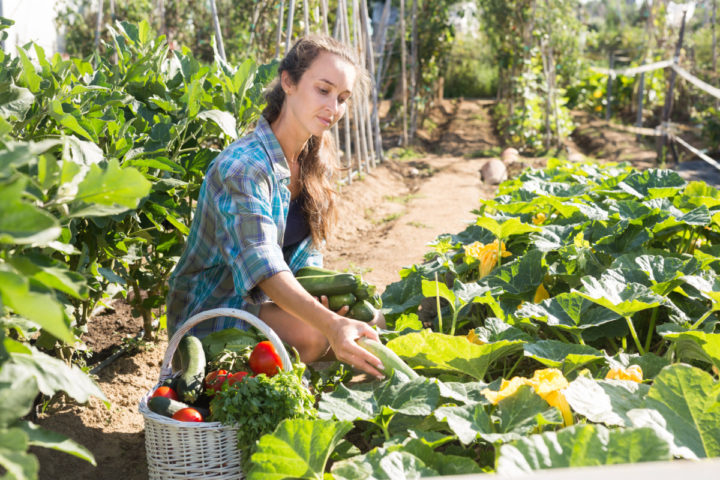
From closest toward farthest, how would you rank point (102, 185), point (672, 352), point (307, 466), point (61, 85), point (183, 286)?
point (102, 185), point (307, 466), point (672, 352), point (61, 85), point (183, 286)

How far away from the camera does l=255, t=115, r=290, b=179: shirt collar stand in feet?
8.61

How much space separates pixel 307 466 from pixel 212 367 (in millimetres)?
782

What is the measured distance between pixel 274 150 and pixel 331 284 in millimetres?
549

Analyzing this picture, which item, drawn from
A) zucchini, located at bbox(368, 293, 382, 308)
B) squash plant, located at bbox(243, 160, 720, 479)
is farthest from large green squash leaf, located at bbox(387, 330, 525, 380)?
zucchini, located at bbox(368, 293, 382, 308)

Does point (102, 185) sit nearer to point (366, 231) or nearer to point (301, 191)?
point (301, 191)

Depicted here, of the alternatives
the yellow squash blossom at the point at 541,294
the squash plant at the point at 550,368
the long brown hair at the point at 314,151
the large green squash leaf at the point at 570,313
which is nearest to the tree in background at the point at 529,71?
the squash plant at the point at 550,368

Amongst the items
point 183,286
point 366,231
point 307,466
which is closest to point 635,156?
point 366,231

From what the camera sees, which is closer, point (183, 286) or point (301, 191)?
point (183, 286)

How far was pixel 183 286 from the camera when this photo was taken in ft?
8.93

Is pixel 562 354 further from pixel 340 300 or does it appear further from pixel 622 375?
pixel 340 300

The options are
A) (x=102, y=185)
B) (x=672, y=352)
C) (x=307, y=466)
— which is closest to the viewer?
(x=102, y=185)

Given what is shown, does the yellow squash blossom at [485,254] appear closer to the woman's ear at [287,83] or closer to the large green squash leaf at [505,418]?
the woman's ear at [287,83]

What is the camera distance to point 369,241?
5590 millimetres

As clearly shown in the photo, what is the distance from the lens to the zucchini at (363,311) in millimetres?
2664
